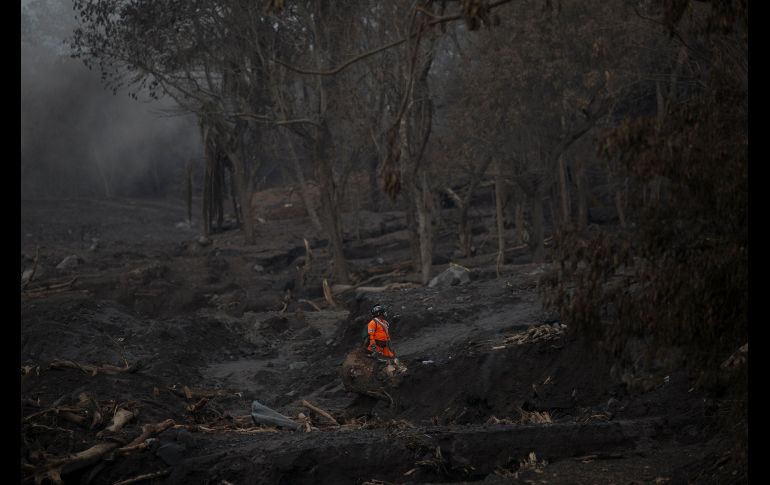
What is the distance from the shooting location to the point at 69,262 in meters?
34.0

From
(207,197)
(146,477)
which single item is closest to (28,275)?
(207,197)

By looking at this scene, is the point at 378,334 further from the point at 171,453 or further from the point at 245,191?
the point at 245,191

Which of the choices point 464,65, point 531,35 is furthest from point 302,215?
point 531,35

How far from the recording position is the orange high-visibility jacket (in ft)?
45.9

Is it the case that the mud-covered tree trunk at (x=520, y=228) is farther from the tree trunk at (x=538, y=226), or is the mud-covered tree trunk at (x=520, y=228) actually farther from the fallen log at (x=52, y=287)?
the fallen log at (x=52, y=287)

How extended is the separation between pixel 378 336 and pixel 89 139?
144ft

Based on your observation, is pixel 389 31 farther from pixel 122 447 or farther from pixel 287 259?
pixel 122 447

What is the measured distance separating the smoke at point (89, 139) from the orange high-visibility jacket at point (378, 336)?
130 ft

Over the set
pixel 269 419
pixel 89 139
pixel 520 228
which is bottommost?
pixel 269 419

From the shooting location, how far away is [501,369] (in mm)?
13961

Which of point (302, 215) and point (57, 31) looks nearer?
point (302, 215)

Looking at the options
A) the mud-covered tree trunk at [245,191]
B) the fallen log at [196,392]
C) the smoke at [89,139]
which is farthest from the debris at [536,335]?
the smoke at [89,139]

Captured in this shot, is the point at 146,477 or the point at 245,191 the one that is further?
the point at 245,191

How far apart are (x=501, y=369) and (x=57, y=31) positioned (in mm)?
63322
